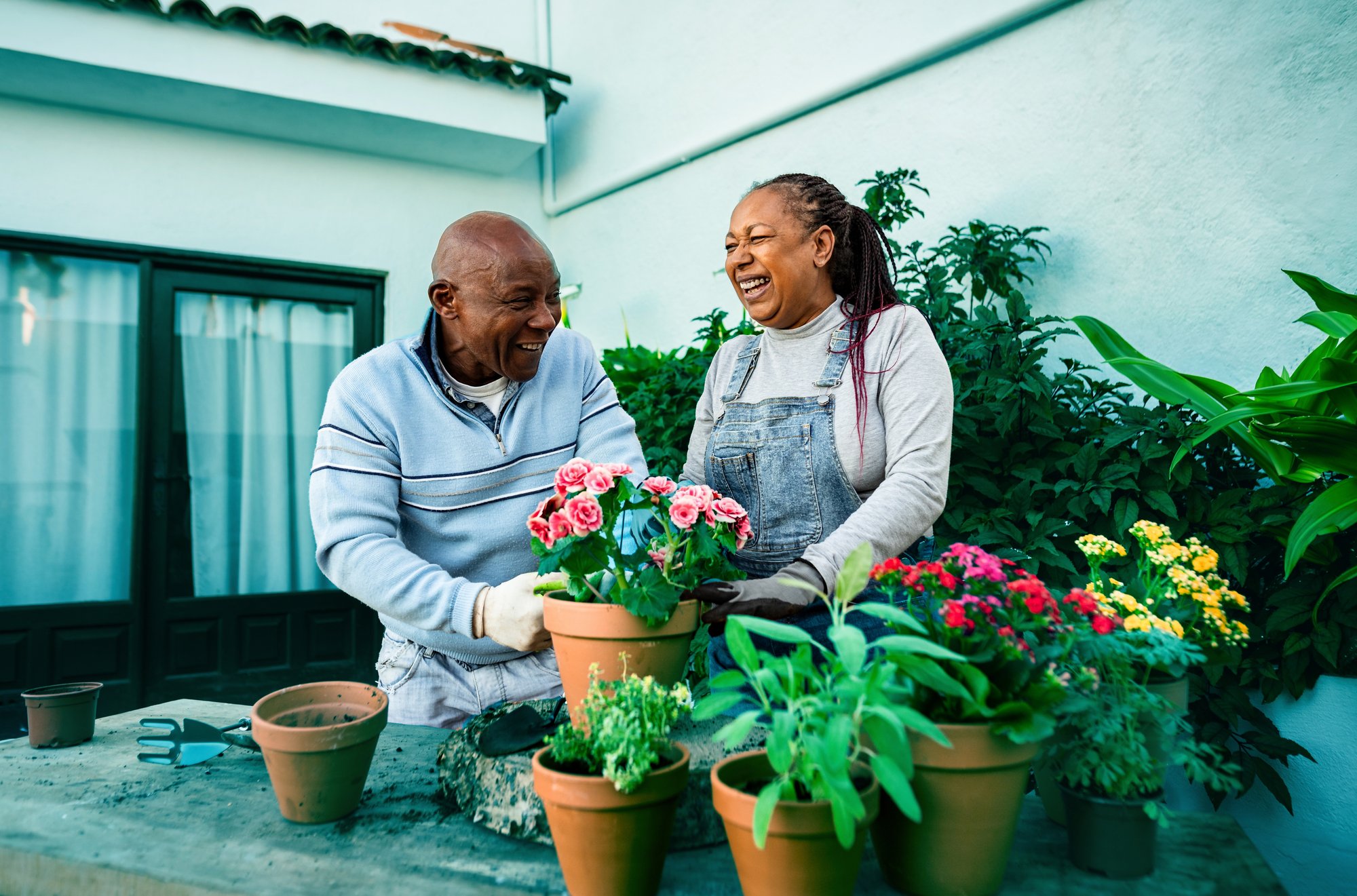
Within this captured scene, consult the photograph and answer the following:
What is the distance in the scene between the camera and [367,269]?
17.9 ft

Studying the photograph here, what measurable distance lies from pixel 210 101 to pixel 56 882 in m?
4.75

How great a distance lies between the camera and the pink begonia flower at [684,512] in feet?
3.83

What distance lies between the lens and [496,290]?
1.65 metres

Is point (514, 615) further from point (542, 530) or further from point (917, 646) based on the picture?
point (917, 646)

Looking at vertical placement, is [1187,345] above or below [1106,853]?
above

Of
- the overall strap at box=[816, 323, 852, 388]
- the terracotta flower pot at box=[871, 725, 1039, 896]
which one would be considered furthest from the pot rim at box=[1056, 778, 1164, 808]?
the overall strap at box=[816, 323, 852, 388]

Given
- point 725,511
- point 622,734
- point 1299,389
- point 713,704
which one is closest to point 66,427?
point 725,511

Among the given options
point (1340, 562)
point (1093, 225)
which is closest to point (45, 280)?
point (1093, 225)

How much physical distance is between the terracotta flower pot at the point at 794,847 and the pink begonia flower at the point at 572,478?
0.49 meters

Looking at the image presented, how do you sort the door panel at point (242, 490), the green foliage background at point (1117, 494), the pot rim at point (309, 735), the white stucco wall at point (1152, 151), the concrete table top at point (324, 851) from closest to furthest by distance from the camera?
1. the concrete table top at point (324, 851)
2. the pot rim at point (309, 735)
3. the green foliage background at point (1117, 494)
4. the white stucco wall at point (1152, 151)
5. the door panel at point (242, 490)

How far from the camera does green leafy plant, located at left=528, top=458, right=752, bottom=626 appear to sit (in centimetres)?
116

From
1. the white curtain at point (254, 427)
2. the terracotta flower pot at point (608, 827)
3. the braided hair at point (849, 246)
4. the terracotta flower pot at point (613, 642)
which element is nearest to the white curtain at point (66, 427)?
the white curtain at point (254, 427)

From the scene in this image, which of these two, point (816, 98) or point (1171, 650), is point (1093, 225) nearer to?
point (816, 98)

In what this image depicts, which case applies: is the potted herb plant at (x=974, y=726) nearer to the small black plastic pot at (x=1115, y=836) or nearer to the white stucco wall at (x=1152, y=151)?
the small black plastic pot at (x=1115, y=836)
